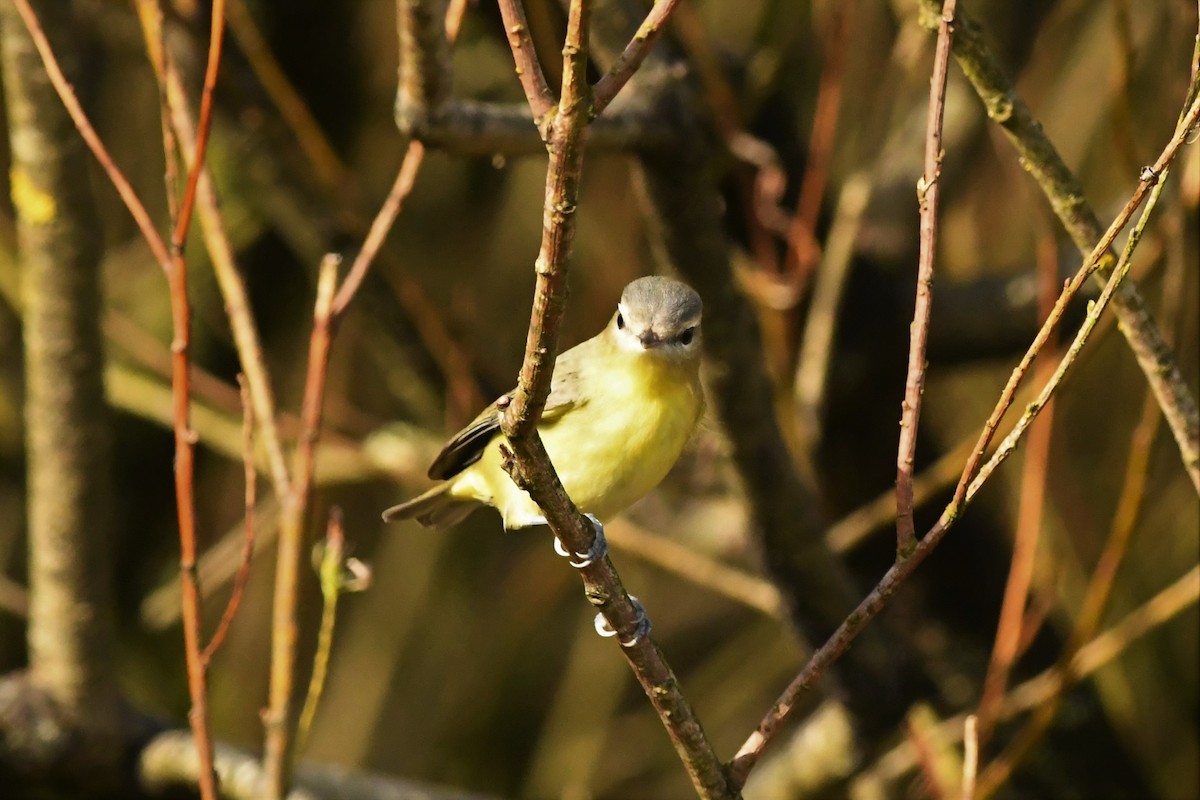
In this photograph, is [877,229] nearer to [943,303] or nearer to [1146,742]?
[943,303]

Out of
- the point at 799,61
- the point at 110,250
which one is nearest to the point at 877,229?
the point at 799,61

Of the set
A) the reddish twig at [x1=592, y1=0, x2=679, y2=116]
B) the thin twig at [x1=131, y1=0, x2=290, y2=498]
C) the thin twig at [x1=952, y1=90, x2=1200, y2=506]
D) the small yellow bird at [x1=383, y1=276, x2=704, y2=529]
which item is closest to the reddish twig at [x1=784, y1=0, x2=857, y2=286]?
the small yellow bird at [x1=383, y1=276, x2=704, y2=529]

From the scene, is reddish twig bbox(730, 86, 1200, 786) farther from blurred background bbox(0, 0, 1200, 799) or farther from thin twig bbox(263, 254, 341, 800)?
blurred background bbox(0, 0, 1200, 799)

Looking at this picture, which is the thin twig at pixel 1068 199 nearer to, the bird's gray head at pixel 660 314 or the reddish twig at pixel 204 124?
the bird's gray head at pixel 660 314

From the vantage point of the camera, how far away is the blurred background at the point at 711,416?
421 centimetres

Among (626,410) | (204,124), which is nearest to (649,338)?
(626,410)

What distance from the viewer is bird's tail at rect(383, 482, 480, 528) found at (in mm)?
3512

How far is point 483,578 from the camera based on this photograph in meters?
7.21

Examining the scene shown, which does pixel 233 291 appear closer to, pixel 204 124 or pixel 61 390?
pixel 204 124

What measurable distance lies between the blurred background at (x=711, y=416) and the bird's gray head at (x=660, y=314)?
0.58 m

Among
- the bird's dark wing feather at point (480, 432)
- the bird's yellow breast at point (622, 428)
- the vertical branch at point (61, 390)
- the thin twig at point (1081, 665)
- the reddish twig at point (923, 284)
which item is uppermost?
the vertical branch at point (61, 390)

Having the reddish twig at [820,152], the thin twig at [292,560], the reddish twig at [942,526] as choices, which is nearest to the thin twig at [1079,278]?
the reddish twig at [942,526]

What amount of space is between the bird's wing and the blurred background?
20.1 inches

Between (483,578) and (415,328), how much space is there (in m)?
2.98
